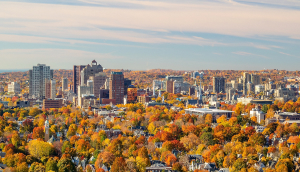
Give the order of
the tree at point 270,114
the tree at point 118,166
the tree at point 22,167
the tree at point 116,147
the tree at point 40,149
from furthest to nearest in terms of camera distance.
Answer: the tree at point 270,114
the tree at point 116,147
the tree at point 40,149
the tree at point 22,167
the tree at point 118,166

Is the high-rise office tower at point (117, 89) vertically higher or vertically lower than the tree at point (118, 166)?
higher

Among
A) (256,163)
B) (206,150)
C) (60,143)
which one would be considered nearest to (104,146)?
(60,143)

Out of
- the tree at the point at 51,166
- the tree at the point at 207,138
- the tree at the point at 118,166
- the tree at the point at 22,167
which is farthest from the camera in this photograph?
the tree at the point at 207,138

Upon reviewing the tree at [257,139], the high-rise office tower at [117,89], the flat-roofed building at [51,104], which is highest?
the high-rise office tower at [117,89]

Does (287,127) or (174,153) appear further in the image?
(287,127)

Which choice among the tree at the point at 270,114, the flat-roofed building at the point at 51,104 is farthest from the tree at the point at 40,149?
the flat-roofed building at the point at 51,104

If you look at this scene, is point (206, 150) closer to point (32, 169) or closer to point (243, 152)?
point (243, 152)

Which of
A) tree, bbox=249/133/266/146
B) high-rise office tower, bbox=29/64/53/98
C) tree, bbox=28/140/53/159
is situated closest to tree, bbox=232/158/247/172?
tree, bbox=249/133/266/146

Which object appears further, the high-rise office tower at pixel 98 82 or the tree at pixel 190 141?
the high-rise office tower at pixel 98 82

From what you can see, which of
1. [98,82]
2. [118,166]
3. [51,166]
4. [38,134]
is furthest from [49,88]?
[118,166]

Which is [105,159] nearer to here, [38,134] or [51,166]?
[51,166]

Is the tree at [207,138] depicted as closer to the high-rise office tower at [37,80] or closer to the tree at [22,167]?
the tree at [22,167]
